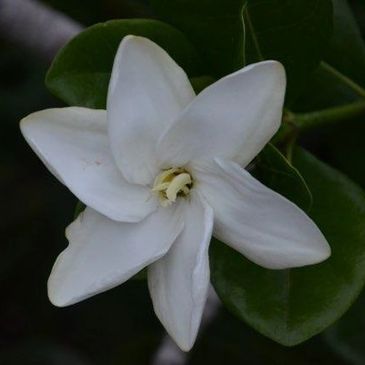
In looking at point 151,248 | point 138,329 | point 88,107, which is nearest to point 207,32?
point 88,107

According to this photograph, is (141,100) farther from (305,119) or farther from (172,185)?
(305,119)

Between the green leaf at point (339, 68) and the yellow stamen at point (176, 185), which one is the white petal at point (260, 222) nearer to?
the yellow stamen at point (176, 185)

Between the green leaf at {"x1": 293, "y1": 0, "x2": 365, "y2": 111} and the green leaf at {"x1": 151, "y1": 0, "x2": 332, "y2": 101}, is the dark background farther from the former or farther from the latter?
the green leaf at {"x1": 151, "y1": 0, "x2": 332, "y2": 101}

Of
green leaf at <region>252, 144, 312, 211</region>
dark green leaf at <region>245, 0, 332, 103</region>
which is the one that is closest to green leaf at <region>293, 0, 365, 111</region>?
dark green leaf at <region>245, 0, 332, 103</region>

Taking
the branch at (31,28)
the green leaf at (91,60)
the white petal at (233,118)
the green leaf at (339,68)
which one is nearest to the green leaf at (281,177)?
the white petal at (233,118)

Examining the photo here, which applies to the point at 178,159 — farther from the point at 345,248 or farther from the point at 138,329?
the point at 138,329
